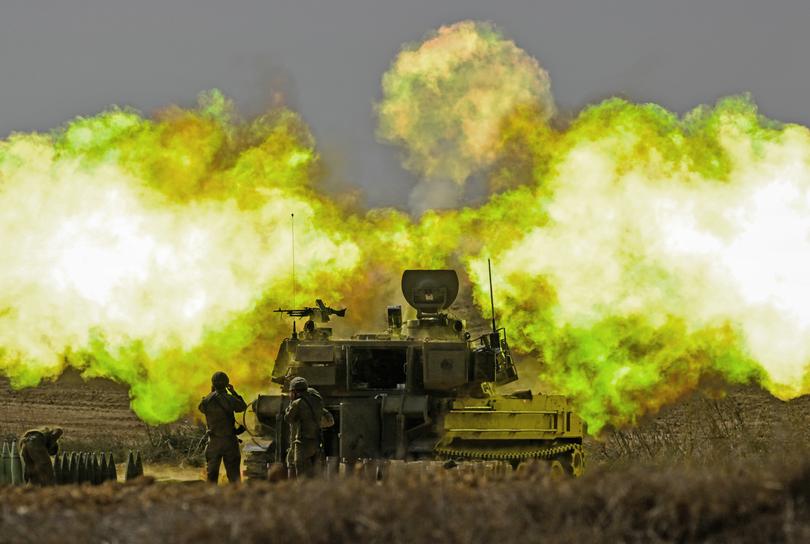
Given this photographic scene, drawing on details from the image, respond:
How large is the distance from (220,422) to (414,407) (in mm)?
2536

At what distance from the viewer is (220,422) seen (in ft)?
61.0

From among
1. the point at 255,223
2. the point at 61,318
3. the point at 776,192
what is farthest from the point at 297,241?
the point at 776,192

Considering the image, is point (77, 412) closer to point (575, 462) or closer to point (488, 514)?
point (575, 462)

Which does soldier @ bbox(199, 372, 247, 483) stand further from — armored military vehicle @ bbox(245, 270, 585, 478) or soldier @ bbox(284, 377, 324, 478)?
soldier @ bbox(284, 377, 324, 478)

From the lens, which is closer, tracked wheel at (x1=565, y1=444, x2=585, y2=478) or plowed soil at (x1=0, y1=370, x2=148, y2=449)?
tracked wheel at (x1=565, y1=444, x2=585, y2=478)

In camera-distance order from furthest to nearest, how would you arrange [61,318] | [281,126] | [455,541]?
[281,126] → [61,318] → [455,541]

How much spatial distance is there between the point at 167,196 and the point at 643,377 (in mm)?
9221

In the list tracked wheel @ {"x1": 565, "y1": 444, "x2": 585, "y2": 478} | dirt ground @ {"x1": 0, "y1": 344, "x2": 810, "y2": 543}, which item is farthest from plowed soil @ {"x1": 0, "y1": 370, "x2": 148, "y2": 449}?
dirt ground @ {"x1": 0, "y1": 344, "x2": 810, "y2": 543}

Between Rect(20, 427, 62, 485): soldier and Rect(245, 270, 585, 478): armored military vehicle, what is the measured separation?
9.86ft

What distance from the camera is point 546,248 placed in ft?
85.9

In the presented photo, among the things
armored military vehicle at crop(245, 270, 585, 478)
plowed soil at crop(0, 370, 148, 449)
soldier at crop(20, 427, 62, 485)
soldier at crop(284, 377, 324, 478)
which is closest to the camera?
soldier at crop(20, 427, 62, 485)

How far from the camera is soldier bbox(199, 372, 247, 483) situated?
60.8 ft

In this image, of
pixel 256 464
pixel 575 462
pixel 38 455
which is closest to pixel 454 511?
pixel 38 455

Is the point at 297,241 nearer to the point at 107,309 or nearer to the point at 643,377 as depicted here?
the point at 107,309
